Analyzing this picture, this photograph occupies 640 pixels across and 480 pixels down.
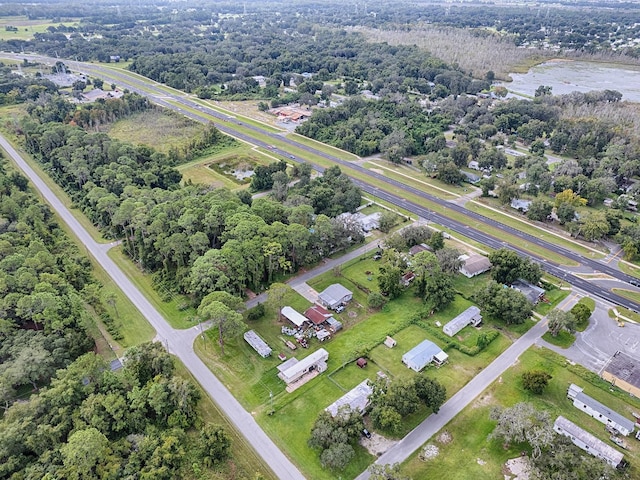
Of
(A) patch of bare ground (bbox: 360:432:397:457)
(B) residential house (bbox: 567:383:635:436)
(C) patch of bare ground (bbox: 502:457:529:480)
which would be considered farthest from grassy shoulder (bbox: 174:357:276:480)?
(B) residential house (bbox: 567:383:635:436)

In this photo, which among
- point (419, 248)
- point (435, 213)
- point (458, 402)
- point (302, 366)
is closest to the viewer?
point (458, 402)

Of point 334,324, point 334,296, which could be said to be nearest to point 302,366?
point 334,324

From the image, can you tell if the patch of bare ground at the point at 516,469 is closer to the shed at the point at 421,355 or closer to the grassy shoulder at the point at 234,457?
the shed at the point at 421,355

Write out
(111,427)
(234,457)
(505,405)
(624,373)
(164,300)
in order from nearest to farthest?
(234,457)
(111,427)
(505,405)
(624,373)
(164,300)

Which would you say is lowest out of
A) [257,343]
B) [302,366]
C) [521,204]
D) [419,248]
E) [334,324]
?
[334,324]

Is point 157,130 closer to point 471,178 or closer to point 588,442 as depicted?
point 471,178

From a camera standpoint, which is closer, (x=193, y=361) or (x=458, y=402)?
(x=458, y=402)

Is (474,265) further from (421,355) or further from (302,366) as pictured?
(302,366)

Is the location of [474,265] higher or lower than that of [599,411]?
higher
